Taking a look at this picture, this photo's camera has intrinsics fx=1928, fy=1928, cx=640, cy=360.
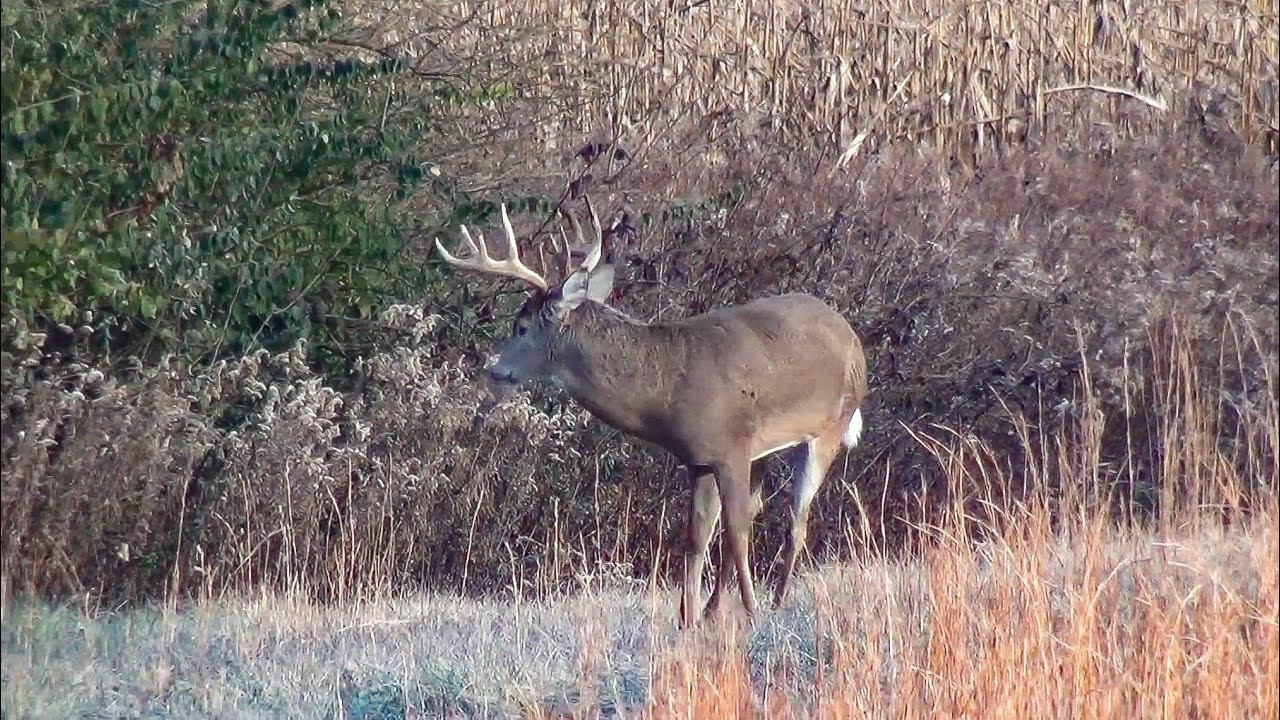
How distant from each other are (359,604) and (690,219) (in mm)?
3176

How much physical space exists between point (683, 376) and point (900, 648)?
2.25 metres

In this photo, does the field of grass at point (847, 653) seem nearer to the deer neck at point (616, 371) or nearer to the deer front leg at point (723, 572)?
the deer front leg at point (723, 572)

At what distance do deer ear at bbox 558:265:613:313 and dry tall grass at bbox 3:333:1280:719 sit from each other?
1524mm

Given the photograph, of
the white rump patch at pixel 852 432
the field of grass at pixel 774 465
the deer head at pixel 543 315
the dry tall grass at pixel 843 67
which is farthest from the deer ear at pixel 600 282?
the dry tall grass at pixel 843 67

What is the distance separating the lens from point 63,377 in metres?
6.86

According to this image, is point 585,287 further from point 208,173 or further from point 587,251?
point 208,173

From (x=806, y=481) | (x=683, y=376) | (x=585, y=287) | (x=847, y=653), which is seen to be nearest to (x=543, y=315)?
(x=585, y=287)

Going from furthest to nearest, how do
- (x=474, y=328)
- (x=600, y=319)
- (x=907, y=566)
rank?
(x=474, y=328), (x=600, y=319), (x=907, y=566)

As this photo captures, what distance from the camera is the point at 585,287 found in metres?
8.47

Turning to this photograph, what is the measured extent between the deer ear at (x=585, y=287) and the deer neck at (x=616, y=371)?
74mm

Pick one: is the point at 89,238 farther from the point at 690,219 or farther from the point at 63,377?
the point at 690,219

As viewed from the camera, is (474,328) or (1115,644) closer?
(1115,644)

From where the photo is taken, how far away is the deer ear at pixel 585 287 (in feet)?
27.6

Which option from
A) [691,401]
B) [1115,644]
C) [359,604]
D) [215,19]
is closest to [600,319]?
[691,401]
